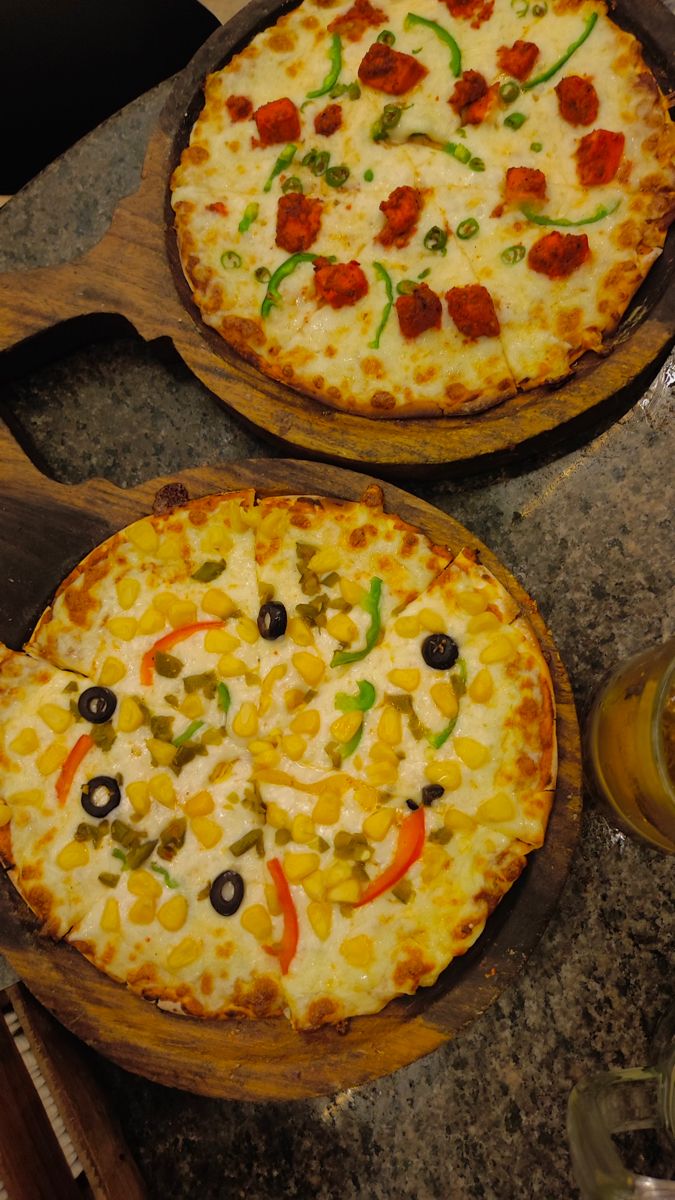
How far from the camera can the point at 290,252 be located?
3244 mm

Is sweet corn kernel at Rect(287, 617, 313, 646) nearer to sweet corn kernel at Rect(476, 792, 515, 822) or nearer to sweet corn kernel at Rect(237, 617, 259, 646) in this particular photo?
sweet corn kernel at Rect(237, 617, 259, 646)

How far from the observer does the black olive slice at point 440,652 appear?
9.29 feet

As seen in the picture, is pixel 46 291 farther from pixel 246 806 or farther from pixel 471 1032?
pixel 471 1032

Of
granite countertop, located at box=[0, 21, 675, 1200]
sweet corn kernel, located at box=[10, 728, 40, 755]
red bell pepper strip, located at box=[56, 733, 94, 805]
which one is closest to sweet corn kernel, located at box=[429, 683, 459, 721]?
granite countertop, located at box=[0, 21, 675, 1200]

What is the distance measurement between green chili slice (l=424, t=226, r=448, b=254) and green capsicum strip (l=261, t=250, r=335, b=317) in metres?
0.34

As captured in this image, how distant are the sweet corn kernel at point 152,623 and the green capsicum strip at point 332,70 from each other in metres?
2.00

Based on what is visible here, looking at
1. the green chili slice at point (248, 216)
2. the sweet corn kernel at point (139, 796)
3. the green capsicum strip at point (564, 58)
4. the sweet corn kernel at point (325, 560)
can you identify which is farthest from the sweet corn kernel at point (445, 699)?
the green capsicum strip at point (564, 58)

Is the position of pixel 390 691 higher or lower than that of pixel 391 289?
lower

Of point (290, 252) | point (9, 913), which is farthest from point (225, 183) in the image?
point (9, 913)

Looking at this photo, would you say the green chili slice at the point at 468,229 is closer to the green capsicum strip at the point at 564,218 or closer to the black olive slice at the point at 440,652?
the green capsicum strip at the point at 564,218

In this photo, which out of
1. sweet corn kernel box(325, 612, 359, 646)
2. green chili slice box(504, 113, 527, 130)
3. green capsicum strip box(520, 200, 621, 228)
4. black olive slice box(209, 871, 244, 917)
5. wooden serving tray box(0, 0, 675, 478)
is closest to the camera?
black olive slice box(209, 871, 244, 917)

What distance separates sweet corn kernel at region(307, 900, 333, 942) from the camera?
9.00 ft

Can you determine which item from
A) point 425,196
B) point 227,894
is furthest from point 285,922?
point 425,196

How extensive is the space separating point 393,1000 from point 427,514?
1496 millimetres
